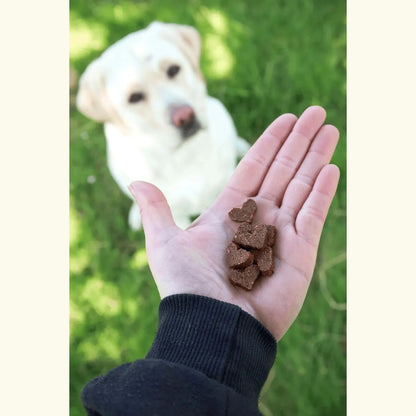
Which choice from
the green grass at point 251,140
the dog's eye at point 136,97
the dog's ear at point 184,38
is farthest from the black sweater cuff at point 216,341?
the dog's ear at point 184,38

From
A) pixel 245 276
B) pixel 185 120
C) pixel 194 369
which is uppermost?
pixel 185 120

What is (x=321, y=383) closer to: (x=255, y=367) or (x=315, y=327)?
(x=315, y=327)

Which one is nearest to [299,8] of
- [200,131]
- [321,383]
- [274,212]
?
[200,131]

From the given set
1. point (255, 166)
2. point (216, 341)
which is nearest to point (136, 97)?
point (255, 166)

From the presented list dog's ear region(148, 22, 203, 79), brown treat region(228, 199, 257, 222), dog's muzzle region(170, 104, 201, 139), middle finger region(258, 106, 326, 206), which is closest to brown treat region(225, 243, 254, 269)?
brown treat region(228, 199, 257, 222)

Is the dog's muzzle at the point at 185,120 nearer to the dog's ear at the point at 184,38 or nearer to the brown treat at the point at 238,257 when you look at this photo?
the dog's ear at the point at 184,38

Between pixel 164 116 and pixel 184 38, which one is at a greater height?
pixel 184 38

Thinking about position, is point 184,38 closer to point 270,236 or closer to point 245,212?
point 245,212
